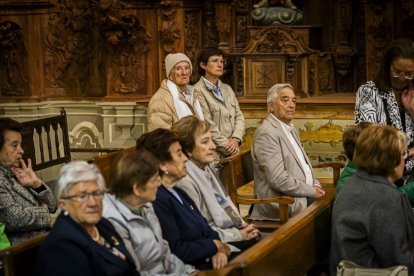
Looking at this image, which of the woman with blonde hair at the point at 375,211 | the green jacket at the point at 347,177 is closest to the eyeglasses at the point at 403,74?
the green jacket at the point at 347,177

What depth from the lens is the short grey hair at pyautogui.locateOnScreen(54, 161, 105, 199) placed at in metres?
3.39

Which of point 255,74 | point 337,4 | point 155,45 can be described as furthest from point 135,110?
point 337,4

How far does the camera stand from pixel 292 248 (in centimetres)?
397

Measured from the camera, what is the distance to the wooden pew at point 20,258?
3.48 meters

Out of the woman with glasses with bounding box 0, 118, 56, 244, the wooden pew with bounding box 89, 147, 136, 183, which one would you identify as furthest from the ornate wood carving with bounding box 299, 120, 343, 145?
the woman with glasses with bounding box 0, 118, 56, 244

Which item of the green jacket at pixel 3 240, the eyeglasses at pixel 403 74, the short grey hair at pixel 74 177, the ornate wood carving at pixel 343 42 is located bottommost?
the green jacket at pixel 3 240

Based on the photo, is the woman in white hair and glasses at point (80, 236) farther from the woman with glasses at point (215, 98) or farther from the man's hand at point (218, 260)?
the woman with glasses at point (215, 98)

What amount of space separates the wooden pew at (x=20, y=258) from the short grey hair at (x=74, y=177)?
0.95 ft

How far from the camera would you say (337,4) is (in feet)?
30.6

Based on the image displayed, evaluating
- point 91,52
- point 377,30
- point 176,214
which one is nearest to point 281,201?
point 176,214

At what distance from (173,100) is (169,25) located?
265 centimetres

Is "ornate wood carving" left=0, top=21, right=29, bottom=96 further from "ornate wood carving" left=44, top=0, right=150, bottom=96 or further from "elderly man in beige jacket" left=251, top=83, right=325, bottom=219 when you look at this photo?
"elderly man in beige jacket" left=251, top=83, right=325, bottom=219

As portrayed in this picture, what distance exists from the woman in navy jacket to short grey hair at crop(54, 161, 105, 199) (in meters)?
0.60

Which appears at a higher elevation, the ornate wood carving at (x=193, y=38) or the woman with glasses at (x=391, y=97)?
the ornate wood carving at (x=193, y=38)
